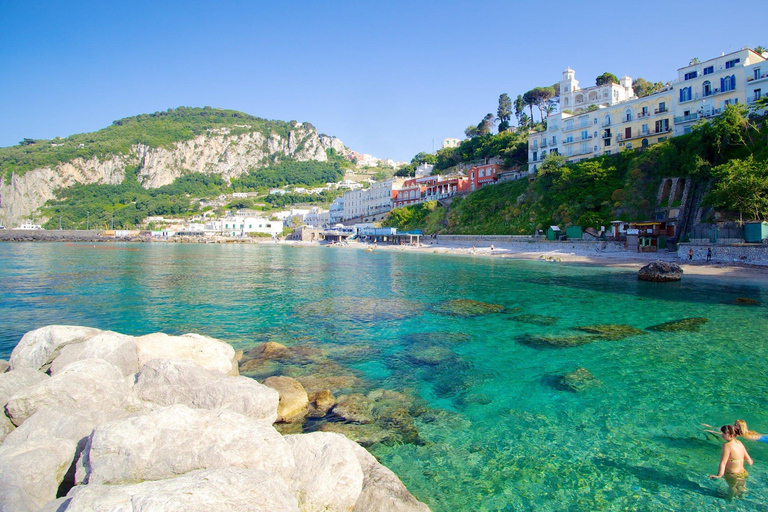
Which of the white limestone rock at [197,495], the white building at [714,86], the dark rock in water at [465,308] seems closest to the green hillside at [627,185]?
the white building at [714,86]

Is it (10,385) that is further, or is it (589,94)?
(589,94)

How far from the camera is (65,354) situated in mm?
9508

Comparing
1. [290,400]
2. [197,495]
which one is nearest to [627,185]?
[290,400]

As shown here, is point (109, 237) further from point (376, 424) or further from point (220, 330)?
point (376, 424)

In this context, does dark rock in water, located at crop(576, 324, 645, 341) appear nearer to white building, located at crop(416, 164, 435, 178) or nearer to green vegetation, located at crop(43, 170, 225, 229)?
white building, located at crop(416, 164, 435, 178)

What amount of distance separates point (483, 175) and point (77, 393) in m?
84.1

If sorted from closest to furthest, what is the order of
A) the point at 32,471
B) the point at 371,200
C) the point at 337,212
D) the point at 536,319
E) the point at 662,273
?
the point at 32,471 < the point at 536,319 < the point at 662,273 < the point at 371,200 < the point at 337,212

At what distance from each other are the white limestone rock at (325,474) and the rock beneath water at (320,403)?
3.14 metres

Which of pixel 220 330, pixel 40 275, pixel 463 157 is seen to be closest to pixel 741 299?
pixel 220 330

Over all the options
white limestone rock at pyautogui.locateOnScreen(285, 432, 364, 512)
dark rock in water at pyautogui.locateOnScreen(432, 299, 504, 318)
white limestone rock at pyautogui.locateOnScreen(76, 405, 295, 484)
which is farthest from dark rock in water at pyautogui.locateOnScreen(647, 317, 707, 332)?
white limestone rock at pyautogui.locateOnScreen(76, 405, 295, 484)

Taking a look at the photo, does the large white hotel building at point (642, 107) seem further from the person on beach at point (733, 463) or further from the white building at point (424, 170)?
the person on beach at point (733, 463)

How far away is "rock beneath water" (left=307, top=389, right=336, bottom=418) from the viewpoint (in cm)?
914

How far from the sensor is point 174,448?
5.15 metres

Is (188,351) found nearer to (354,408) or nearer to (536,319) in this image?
(354,408)
